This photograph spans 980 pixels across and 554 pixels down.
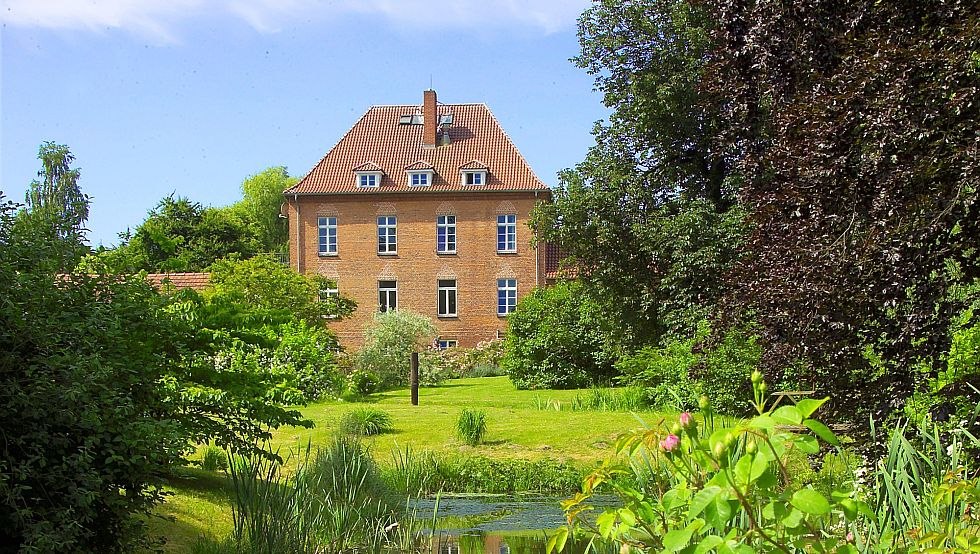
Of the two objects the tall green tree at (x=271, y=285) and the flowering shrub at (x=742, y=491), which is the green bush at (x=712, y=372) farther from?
the flowering shrub at (x=742, y=491)

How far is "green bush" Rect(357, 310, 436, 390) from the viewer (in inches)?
1128

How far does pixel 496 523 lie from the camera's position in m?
9.21

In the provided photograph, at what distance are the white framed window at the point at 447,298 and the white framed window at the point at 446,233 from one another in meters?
1.19

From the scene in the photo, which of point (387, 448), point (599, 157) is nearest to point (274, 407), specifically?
point (387, 448)

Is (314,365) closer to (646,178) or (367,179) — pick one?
(646,178)

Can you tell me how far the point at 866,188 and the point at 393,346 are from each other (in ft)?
78.5

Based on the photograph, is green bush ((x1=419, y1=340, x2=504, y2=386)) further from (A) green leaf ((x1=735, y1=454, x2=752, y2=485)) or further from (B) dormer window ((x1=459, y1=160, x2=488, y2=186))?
(A) green leaf ((x1=735, y1=454, x2=752, y2=485))

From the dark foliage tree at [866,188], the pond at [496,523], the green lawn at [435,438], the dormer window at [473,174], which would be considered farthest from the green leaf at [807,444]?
the dormer window at [473,174]

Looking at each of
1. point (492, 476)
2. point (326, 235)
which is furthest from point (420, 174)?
point (492, 476)

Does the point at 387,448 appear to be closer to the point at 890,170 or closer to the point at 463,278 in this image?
the point at 890,170

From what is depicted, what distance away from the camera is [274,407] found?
25.4 ft

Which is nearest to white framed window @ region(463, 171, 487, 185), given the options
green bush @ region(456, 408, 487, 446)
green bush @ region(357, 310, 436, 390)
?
green bush @ region(357, 310, 436, 390)

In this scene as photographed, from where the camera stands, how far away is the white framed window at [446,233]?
3931cm

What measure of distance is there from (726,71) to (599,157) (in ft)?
36.0
